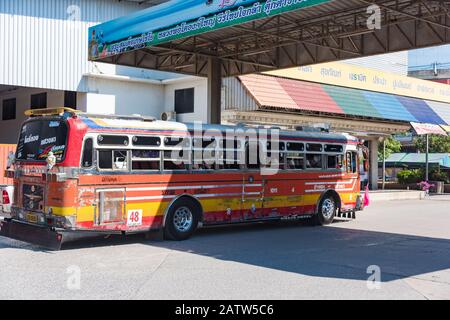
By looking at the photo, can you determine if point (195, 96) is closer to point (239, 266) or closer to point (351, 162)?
point (351, 162)

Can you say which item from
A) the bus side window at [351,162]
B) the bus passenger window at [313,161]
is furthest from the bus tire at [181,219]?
the bus side window at [351,162]

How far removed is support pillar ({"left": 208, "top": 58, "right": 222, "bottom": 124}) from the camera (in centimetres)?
2091

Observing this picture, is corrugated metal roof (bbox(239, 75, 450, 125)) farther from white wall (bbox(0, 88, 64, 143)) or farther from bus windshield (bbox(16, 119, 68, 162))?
bus windshield (bbox(16, 119, 68, 162))

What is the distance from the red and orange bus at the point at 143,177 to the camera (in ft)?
37.5

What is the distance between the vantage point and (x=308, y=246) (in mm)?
12445

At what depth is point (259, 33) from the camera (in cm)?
1683

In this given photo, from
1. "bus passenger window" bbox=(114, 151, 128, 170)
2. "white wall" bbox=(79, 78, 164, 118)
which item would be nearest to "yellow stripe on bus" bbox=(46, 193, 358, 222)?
"bus passenger window" bbox=(114, 151, 128, 170)

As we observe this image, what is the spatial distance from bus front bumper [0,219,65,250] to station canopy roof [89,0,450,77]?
689 centimetres

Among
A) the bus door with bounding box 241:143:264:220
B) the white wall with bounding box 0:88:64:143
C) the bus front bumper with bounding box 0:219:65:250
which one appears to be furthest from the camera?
the white wall with bounding box 0:88:64:143

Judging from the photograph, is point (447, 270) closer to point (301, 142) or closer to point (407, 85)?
point (301, 142)

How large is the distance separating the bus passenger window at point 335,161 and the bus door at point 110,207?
7.33 meters

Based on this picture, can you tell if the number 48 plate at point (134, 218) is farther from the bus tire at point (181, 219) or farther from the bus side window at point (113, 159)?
the bus side window at point (113, 159)

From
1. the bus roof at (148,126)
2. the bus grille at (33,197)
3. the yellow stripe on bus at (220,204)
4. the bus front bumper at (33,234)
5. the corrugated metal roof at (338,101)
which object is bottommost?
the bus front bumper at (33,234)

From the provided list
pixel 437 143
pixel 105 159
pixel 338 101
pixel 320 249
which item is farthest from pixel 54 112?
pixel 437 143
